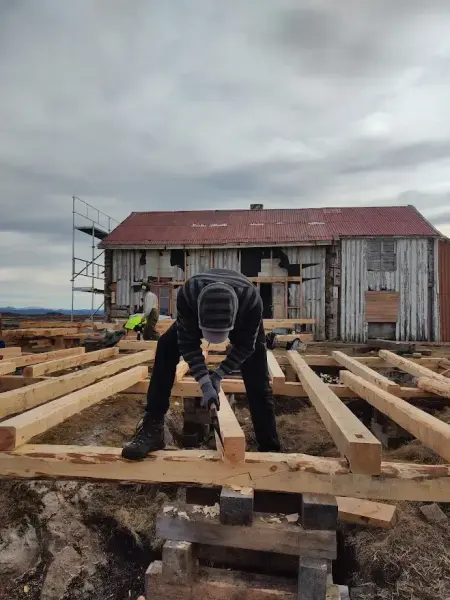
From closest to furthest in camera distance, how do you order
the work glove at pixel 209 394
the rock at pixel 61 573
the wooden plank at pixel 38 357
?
1. the work glove at pixel 209 394
2. the rock at pixel 61 573
3. the wooden plank at pixel 38 357

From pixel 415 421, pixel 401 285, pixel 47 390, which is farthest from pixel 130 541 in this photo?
pixel 401 285

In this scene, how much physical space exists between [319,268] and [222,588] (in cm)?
1503

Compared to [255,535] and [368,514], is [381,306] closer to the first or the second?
[368,514]

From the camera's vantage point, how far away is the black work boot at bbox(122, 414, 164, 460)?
2.41 meters

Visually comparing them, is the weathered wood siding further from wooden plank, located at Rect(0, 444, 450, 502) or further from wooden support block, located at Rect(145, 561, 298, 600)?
wooden support block, located at Rect(145, 561, 298, 600)

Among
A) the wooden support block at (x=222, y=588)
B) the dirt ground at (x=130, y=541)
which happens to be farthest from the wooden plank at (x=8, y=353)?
the wooden support block at (x=222, y=588)

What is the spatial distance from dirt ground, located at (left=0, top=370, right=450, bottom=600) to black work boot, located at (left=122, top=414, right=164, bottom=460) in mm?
1161

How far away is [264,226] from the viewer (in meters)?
18.0

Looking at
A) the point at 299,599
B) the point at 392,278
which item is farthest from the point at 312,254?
the point at 299,599

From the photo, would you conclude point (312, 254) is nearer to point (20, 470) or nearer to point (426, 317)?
point (426, 317)

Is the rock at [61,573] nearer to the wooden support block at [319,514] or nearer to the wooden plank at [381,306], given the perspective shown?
the wooden support block at [319,514]

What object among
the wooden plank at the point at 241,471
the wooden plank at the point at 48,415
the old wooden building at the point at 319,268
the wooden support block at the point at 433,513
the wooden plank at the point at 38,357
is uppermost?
the old wooden building at the point at 319,268

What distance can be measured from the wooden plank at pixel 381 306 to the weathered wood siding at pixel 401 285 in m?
0.17

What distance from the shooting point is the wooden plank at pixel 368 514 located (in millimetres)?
3107
